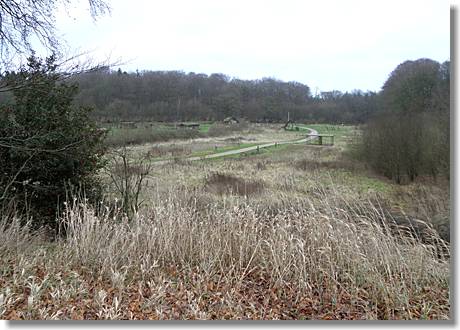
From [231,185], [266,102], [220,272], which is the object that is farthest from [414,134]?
[266,102]

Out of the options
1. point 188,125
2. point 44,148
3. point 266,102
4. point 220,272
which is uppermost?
point 266,102

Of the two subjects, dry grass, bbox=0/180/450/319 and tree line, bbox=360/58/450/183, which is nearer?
dry grass, bbox=0/180/450/319

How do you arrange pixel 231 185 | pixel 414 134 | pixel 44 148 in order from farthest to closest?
pixel 414 134
pixel 231 185
pixel 44 148

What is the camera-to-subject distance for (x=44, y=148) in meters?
6.41

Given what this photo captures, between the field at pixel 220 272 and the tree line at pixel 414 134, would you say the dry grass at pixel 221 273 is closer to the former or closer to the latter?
the field at pixel 220 272

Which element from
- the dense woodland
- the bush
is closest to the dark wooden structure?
the dense woodland

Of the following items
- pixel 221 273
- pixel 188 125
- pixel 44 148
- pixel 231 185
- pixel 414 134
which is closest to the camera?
pixel 221 273

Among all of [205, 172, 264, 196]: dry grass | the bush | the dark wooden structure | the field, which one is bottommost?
[205, 172, 264, 196]: dry grass

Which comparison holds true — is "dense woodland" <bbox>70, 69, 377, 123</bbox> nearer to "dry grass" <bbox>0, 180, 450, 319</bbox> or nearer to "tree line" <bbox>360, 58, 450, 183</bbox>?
"tree line" <bbox>360, 58, 450, 183</bbox>

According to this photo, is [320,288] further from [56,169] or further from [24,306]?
[56,169]

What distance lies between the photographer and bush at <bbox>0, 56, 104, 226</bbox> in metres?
6.23

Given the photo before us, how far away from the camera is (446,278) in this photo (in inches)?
143

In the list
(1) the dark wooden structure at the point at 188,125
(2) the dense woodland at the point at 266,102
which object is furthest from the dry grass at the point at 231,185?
(1) the dark wooden structure at the point at 188,125

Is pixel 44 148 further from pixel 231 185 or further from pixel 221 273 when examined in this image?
pixel 231 185
